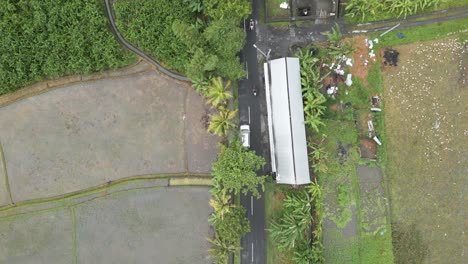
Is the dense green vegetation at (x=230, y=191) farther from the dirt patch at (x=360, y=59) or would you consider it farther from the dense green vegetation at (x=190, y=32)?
the dirt patch at (x=360, y=59)

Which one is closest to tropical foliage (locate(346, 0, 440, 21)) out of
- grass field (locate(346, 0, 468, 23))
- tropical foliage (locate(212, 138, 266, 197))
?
grass field (locate(346, 0, 468, 23))

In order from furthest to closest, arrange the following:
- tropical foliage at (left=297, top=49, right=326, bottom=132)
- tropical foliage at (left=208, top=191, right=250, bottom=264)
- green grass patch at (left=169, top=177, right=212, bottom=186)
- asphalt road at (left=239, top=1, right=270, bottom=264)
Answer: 1. green grass patch at (left=169, top=177, right=212, bottom=186)
2. asphalt road at (left=239, top=1, right=270, bottom=264)
3. tropical foliage at (left=297, top=49, right=326, bottom=132)
4. tropical foliage at (left=208, top=191, right=250, bottom=264)

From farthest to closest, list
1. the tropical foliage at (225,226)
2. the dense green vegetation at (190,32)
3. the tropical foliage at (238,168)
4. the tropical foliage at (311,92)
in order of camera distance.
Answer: the tropical foliage at (311,92) < the tropical foliage at (225,226) < the tropical foliage at (238,168) < the dense green vegetation at (190,32)

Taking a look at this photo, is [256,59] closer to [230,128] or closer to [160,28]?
[230,128]

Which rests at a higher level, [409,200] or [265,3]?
[265,3]

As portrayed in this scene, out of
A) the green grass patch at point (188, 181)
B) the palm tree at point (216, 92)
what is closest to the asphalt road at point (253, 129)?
the palm tree at point (216, 92)

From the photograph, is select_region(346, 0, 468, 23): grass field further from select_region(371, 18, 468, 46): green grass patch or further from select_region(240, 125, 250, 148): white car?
select_region(240, 125, 250, 148): white car

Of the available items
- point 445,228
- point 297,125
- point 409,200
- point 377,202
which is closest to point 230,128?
point 297,125
